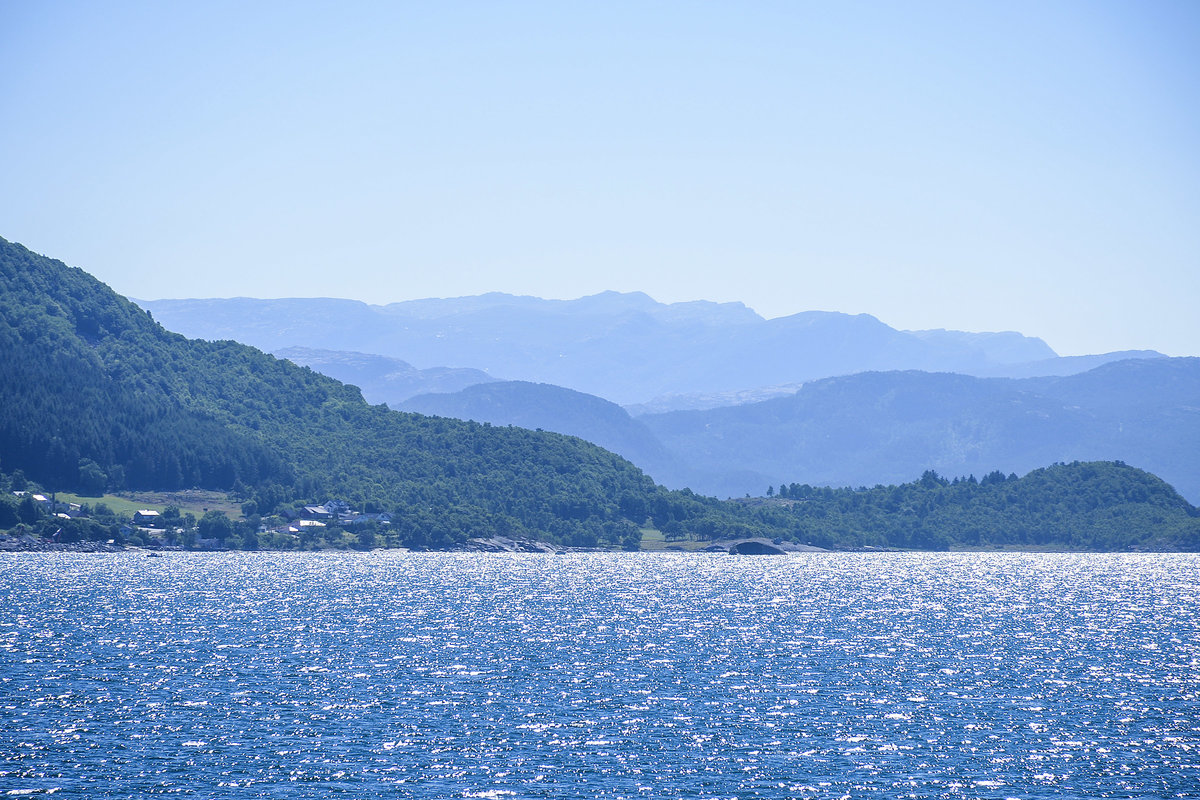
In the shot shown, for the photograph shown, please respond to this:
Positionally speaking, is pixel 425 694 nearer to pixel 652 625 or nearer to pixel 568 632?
pixel 568 632

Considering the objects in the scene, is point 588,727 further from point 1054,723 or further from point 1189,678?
point 1189,678

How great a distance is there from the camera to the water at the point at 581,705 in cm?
7344

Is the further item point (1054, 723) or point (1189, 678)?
point (1189, 678)

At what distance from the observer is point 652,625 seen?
6058 inches

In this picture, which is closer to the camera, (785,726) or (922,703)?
(785,726)

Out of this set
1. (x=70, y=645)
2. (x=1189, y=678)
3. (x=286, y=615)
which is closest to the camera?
(x=1189, y=678)

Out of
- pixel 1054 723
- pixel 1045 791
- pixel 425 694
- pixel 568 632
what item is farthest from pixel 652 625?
pixel 1045 791

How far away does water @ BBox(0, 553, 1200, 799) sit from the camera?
73438 mm

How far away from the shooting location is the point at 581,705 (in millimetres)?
95875

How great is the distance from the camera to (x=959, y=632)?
5935 inches

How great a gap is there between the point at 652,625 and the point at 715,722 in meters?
63.8

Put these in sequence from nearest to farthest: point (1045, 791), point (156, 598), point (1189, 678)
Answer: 1. point (1045, 791)
2. point (1189, 678)
3. point (156, 598)

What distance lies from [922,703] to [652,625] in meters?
58.8

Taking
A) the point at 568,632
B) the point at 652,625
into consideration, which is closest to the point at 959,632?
the point at 652,625
